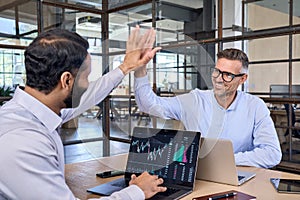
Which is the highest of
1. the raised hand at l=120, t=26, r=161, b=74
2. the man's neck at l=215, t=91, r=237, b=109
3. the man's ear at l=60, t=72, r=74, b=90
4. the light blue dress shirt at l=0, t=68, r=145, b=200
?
the raised hand at l=120, t=26, r=161, b=74

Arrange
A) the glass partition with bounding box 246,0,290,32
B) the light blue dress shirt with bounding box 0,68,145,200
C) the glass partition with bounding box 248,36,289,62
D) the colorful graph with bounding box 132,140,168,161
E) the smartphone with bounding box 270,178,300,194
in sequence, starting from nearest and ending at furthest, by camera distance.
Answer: the light blue dress shirt with bounding box 0,68,145,200, the smartphone with bounding box 270,178,300,194, the colorful graph with bounding box 132,140,168,161, the glass partition with bounding box 248,36,289,62, the glass partition with bounding box 246,0,290,32

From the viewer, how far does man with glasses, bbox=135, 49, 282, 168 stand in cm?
166

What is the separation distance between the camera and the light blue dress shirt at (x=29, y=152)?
0.72 metres

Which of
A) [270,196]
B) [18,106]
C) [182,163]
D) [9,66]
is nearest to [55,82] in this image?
[18,106]

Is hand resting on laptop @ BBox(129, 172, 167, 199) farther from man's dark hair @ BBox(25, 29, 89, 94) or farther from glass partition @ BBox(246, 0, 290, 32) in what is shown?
glass partition @ BBox(246, 0, 290, 32)

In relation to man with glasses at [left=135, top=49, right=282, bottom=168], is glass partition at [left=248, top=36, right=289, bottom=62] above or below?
above

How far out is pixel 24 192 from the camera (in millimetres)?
734

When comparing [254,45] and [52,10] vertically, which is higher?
[52,10]

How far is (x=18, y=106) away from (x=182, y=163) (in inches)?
25.9

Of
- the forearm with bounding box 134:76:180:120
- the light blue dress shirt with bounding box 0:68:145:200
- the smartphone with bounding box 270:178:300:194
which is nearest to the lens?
the light blue dress shirt with bounding box 0:68:145:200

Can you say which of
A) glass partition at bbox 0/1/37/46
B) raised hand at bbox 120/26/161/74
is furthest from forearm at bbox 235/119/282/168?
glass partition at bbox 0/1/37/46

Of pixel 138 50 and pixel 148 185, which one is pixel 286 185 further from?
pixel 138 50

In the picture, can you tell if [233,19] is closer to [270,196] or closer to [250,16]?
[250,16]

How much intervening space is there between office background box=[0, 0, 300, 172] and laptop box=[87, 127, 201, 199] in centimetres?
22
